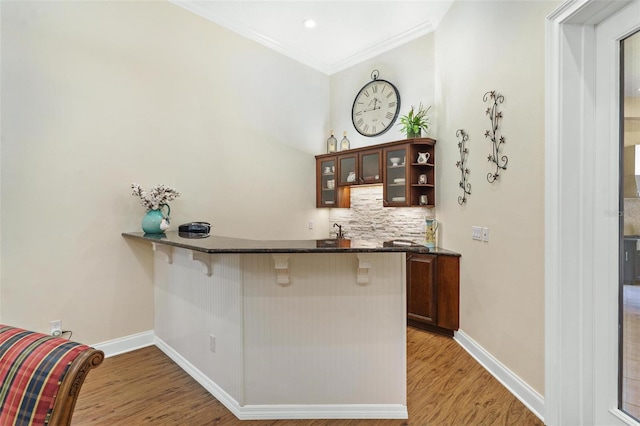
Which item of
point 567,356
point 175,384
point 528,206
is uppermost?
point 528,206

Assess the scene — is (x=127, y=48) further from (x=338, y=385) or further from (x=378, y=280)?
(x=338, y=385)

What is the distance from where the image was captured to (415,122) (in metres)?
3.51

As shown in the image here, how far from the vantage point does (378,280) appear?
6.28ft

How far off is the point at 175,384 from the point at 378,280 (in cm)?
168

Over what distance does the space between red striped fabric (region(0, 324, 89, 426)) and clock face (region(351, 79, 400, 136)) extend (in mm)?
3829

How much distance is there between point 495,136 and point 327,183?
2390 mm

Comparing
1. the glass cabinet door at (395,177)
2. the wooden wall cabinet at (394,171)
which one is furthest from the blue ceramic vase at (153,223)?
the glass cabinet door at (395,177)

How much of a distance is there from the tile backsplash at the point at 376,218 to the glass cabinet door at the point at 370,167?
0.27 meters

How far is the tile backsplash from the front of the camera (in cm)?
378

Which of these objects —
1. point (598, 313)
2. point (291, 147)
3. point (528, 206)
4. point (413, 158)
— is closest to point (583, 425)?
point (598, 313)

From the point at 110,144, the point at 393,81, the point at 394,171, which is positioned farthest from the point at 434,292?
the point at 110,144

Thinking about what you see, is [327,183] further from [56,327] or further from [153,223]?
[56,327]

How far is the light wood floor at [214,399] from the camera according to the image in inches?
74.7

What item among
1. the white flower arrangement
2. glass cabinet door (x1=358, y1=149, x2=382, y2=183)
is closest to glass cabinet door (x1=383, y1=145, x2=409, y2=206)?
glass cabinet door (x1=358, y1=149, x2=382, y2=183)
